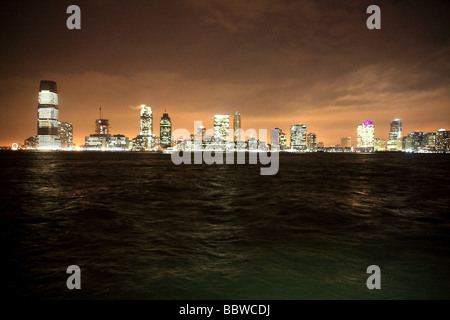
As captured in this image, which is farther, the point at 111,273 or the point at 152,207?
the point at 152,207

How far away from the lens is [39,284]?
25.1ft

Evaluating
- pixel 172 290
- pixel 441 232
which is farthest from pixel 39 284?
pixel 441 232

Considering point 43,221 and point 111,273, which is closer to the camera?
point 111,273

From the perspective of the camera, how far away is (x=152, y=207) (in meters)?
20.3
